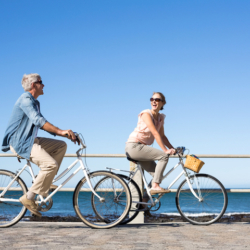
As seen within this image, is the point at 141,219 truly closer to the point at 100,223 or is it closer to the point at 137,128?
the point at 100,223

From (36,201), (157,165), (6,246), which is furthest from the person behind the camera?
(157,165)

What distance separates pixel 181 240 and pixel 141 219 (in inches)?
67.5

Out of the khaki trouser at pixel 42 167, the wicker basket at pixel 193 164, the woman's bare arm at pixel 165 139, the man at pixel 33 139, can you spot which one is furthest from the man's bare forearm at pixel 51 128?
the wicker basket at pixel 193 164

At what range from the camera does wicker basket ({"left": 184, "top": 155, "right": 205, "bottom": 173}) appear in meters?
4.96

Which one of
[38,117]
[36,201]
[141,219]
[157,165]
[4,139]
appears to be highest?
[38,117]

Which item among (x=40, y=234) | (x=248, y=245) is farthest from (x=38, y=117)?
(x=248, y=245)

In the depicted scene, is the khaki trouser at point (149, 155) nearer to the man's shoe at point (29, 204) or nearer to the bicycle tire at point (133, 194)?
the bicycle tire at point (133, 194)

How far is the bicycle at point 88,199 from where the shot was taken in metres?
4.57

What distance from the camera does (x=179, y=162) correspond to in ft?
16.9

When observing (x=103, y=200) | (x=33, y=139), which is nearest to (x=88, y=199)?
(x=103, y=200)

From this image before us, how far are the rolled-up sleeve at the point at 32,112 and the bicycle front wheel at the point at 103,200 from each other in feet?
3.06

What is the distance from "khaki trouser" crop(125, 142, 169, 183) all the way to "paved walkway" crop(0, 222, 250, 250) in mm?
724

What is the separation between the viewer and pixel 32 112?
4297 mm

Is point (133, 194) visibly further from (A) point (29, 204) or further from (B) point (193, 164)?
(A) point (29, 204)
